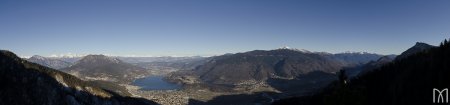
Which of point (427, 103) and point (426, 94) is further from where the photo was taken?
point (426, 94)

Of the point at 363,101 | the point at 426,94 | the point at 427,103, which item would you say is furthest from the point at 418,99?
the point at 363,101

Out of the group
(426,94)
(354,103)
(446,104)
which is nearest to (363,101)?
(354,103)

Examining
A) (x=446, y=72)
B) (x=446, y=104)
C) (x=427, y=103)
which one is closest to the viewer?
(x=446, y=104)

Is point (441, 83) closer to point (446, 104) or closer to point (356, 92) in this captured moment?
point (446, 104)

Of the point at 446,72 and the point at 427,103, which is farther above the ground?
the point at 446,72

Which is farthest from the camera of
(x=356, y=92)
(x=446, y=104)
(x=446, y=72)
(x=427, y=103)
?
(x=446, y=72)

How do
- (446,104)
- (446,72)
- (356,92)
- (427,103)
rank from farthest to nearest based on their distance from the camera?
1. (446,72)
2. (427,103)
3. (446,104)
4. (356,92)

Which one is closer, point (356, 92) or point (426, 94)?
point (356, 92)

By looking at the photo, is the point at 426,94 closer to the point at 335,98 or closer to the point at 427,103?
the point at 427,103
